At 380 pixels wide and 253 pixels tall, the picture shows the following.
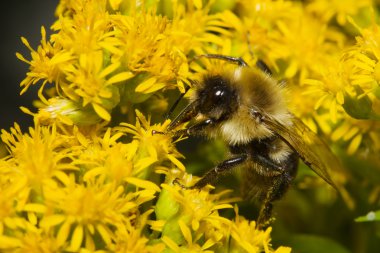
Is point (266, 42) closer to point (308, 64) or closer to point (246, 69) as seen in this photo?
point (308, 64)

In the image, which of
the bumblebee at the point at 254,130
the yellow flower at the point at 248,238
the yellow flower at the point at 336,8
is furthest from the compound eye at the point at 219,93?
the yellow flower at the point at 336,8

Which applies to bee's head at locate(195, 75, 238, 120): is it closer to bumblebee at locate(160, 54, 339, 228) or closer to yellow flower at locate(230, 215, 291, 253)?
bumblebee at locate(160, 54, 339, 228)

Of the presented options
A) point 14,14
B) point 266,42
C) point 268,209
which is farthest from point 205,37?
point 14,14

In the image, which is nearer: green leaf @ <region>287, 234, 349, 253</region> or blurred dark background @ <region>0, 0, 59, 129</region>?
green leaf @ <region>287, 234, 349, 253</region>

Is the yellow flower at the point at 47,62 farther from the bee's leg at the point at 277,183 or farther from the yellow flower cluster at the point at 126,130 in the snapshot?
the bee's leg at the point at 277,183

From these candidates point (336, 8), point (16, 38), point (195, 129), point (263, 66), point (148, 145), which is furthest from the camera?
point (16, 38)

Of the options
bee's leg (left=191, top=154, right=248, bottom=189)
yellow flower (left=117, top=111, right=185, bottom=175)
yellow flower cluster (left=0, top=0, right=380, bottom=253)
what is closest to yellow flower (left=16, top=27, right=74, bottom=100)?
yellow flower cluster (left=0, top=0, right=380, bottom=253)

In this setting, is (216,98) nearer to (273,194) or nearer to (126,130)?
(126,130)

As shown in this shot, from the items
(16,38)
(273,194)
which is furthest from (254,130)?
(16,38)
